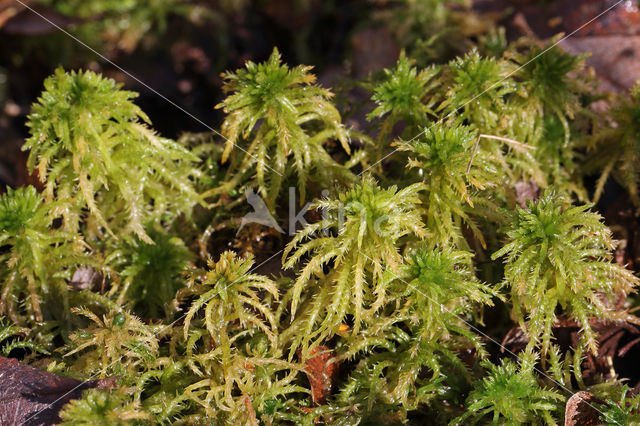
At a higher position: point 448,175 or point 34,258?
point 34,258

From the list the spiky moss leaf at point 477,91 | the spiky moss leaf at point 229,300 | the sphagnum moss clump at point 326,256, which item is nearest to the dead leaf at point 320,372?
the sphagnum moss clump at point 326,256

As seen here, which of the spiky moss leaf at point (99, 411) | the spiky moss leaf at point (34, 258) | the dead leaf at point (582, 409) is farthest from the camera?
the spiky moss leaf at point (34, 258)

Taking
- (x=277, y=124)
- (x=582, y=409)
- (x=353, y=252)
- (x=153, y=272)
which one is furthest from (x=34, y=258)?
(x=582, y=409)

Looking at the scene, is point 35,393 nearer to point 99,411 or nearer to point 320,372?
point 99,411

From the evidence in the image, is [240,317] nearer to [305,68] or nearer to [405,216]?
[405,216]

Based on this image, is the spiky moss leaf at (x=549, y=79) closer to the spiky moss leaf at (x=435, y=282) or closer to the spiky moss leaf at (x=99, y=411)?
the spiky moss leaf at (x=435, y=282)

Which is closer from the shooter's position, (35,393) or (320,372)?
(35,393)

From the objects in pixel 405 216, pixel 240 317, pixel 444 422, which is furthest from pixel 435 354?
pixel 240 317

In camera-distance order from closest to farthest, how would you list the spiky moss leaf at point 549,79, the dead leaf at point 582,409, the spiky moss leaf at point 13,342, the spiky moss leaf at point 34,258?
1. the dead leaf at point 582,409
2. the spiky moss leaf at point 13,342
3. the spiky moss leaf at point 34,258
4. the spiky moss leaf at point 549,79
